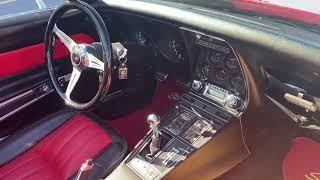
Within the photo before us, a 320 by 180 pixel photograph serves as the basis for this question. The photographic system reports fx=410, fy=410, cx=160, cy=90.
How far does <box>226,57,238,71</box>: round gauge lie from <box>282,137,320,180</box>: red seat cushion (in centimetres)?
43

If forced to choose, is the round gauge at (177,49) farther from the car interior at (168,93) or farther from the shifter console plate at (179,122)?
the shifter console plate at (179,122)

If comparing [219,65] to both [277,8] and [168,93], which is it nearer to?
[277,8]

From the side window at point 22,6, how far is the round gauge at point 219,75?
47.1 inches

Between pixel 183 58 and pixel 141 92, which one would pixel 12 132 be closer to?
pixel 141 92

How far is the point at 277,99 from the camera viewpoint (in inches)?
65.5

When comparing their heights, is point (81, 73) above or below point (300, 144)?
above

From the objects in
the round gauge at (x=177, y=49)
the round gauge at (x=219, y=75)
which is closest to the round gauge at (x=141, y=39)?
the round gauge at (x=177, y=49)

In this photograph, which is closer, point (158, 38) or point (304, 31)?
point (304, 31)

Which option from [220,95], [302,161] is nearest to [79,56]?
[220,95]

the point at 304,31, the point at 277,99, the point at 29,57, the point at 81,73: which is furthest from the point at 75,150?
the point at 304,31

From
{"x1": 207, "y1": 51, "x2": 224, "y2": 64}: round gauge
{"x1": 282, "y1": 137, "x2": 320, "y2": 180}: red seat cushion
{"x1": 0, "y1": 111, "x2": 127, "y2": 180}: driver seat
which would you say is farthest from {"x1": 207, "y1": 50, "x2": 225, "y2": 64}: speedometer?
{"x1": 0, "y1": 111, "x2": 127, "y2": 180}: driver seat

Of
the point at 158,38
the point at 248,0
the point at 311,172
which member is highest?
the point at 248,0

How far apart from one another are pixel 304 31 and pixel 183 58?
78 cm

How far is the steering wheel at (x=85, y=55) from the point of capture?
186 cm
